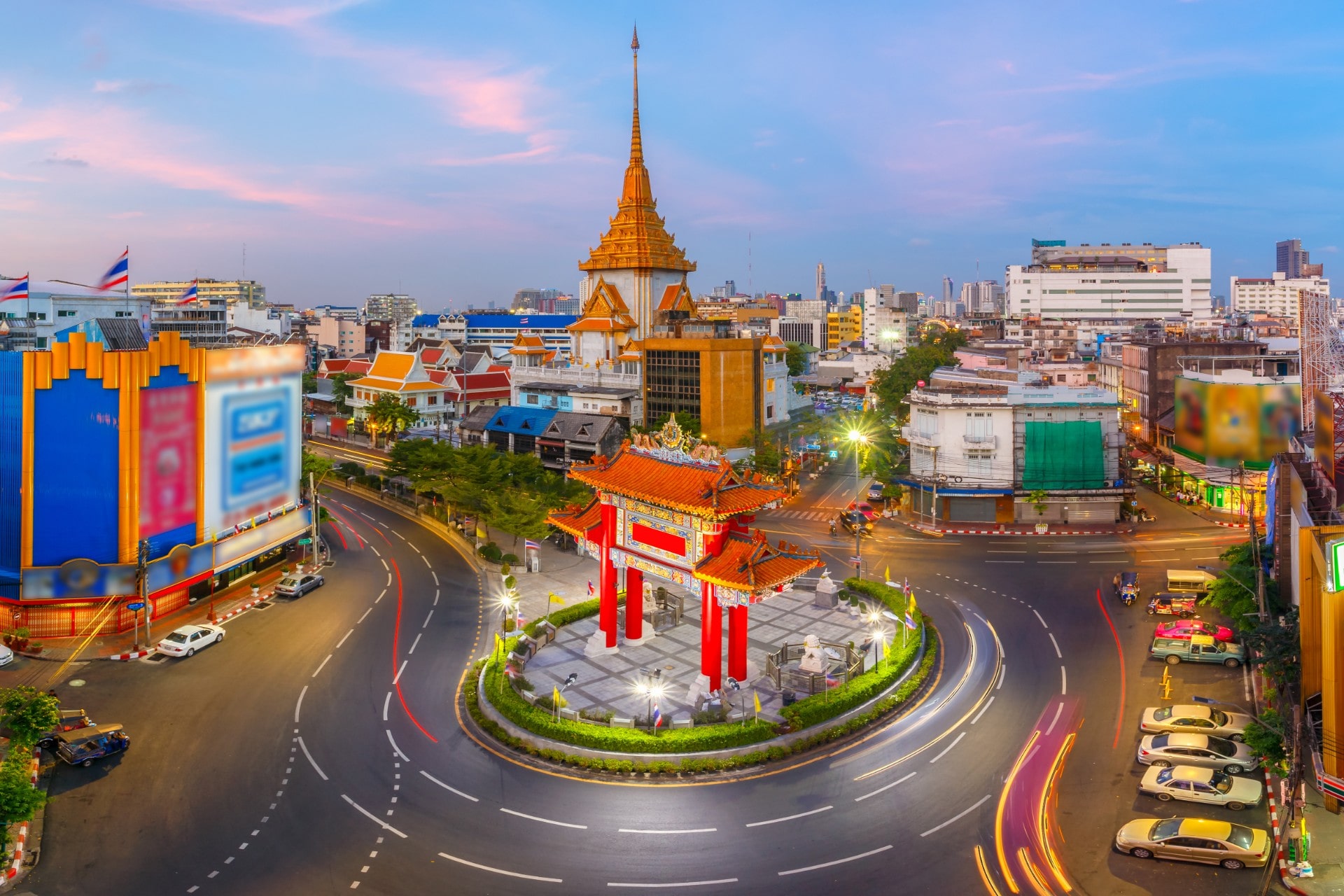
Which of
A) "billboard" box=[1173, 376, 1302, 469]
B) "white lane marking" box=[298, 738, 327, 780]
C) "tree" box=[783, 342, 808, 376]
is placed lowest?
"white lane marking" box=[298, 738, 327, 780]

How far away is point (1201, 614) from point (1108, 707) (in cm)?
1589

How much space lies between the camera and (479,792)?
3080cm

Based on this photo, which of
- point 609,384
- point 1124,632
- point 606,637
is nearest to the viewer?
point 606,637

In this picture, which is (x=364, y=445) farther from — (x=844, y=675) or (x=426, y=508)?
(x=844, y=675)

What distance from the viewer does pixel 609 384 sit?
3644 inches

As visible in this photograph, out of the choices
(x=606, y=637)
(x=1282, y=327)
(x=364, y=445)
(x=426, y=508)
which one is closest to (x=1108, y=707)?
(x=606, y=637)

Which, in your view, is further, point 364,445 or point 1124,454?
point 364,445

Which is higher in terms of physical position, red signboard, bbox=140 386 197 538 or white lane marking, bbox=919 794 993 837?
red signboard, bbox=140 386 197 538

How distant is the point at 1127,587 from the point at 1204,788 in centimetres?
2335

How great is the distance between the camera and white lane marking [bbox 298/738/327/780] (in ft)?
104

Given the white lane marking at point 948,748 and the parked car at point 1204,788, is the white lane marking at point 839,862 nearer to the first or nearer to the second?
the white lane marking at point 948,748

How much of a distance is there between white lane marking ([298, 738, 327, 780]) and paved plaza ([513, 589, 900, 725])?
9.15m

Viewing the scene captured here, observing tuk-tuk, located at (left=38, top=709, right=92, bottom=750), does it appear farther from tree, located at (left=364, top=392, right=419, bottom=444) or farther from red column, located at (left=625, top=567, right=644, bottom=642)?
tree, located at (left=364, top=392, right=419, bottom=444)

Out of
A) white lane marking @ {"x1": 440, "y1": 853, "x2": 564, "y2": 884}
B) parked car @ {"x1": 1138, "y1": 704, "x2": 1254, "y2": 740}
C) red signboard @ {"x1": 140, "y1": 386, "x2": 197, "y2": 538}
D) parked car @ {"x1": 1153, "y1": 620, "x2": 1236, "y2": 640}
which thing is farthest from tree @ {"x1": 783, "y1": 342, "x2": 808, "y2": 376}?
white lane marking @ {"x1": 440, "y1": 853, "x2": 564, "y2": 884}
